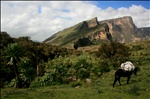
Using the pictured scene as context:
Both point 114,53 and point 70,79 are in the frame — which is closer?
point 70,79

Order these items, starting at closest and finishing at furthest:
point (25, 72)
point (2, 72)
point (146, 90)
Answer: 1. point (146, 90)
2. point (25, 72)
3. point (2, 72)

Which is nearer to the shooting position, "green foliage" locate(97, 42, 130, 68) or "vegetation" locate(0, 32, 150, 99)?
"vegetation" locate(0, 32, 150, 99)

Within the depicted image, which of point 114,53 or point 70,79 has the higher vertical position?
point 114,53

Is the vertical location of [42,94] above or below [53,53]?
below

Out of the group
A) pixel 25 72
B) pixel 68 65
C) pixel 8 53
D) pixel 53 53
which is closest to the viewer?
pixel 8 53

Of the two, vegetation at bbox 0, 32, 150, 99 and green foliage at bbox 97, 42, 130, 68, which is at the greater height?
green foliage at bbox 97, 42, 130, 68

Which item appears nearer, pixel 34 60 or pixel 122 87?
pixel 122 87

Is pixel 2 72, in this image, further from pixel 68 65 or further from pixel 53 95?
pixel 53 95

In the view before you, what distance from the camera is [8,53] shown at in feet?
153

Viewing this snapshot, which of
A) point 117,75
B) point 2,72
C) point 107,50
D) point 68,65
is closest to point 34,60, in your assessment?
point 68,65

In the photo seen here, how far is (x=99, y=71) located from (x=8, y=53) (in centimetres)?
1964

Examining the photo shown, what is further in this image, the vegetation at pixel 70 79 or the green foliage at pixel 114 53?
the green foliage at pixel 114 53

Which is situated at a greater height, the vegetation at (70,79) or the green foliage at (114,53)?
the green foliage at (114,53)

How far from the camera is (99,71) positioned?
52188 millimetres
